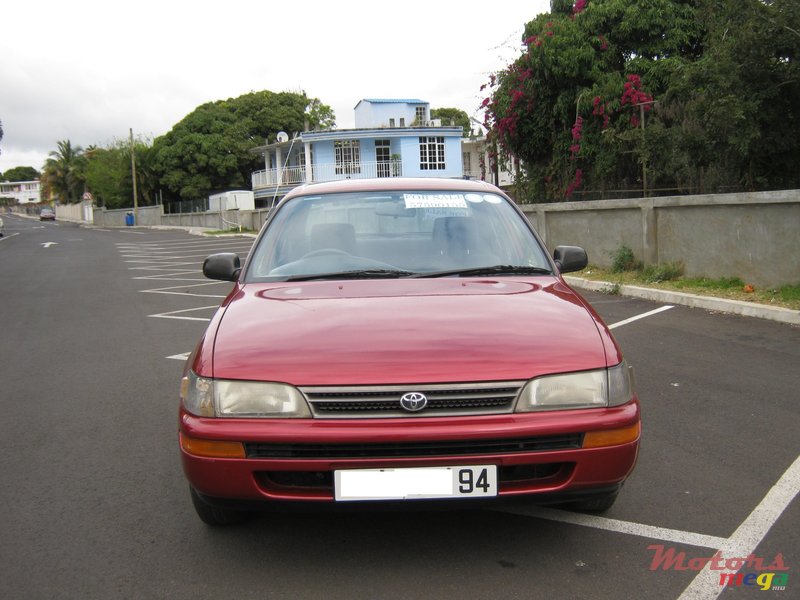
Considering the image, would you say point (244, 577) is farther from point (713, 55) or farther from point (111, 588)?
point (713, 55)

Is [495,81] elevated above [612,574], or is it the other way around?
[495,81]

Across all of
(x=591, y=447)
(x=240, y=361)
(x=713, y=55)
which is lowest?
(x=591, y=447)

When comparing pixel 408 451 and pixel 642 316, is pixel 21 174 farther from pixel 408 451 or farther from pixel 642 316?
pixel 408 451

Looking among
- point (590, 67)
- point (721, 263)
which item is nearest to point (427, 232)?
point (721, 263)

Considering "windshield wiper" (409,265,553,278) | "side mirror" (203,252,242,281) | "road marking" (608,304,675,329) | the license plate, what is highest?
"side mirror" (203,252,242,281)

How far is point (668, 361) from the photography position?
6.49 meters

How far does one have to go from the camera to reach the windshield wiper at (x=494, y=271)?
12.2 feet

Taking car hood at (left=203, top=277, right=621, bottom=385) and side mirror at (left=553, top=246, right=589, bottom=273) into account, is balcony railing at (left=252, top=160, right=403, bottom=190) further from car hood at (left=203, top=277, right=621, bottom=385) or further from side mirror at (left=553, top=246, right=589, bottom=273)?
car hood at (left=203, top=277, right=621, bottom=385)

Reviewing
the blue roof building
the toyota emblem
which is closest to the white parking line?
the toyota emblem

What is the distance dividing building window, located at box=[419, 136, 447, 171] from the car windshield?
141 ft

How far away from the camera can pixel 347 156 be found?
4719 centimetres

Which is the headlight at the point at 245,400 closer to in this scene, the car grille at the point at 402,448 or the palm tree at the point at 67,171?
the car grille at the point at 402,448

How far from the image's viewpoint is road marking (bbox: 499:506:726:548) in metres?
3.14

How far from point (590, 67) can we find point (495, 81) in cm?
277
